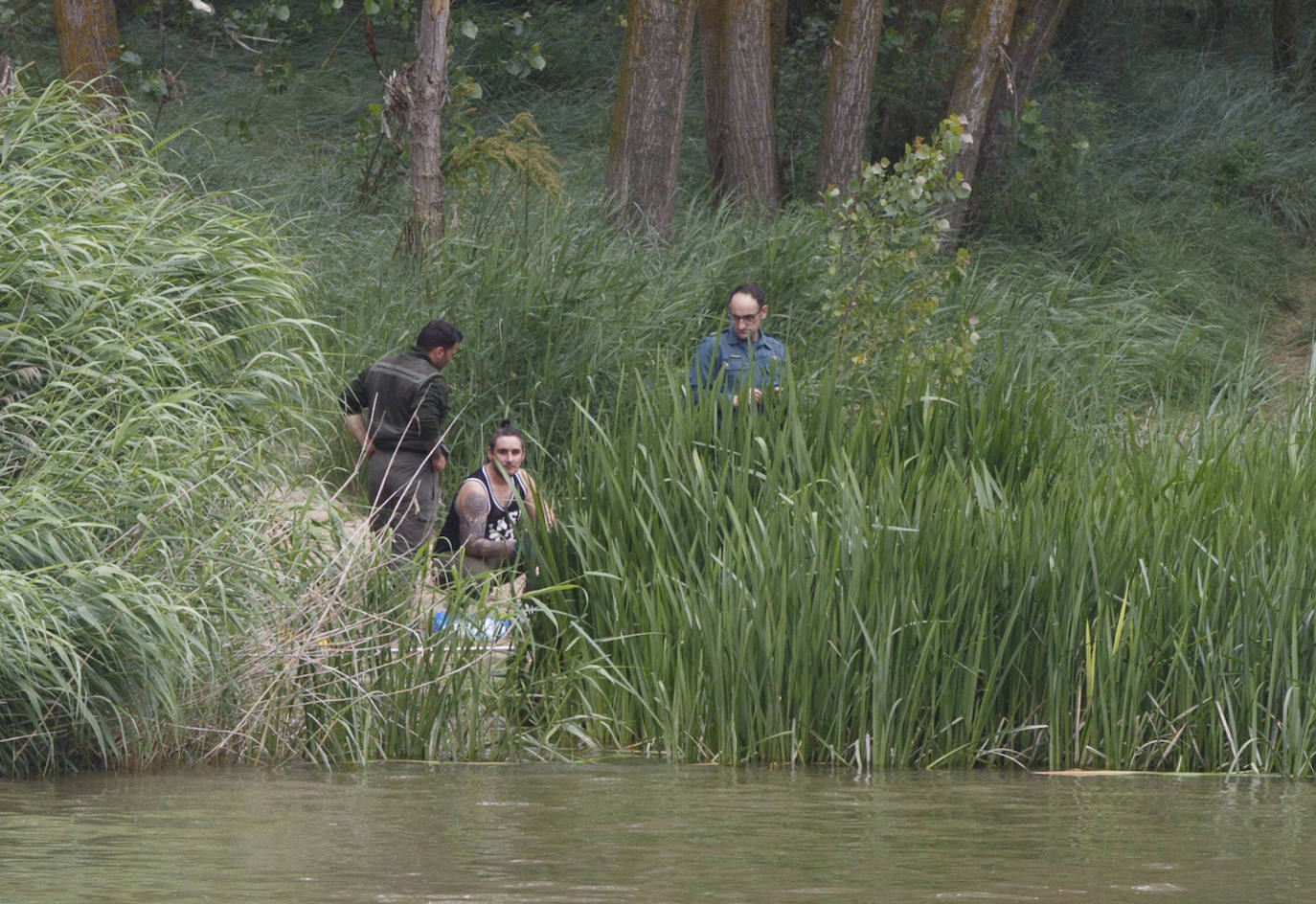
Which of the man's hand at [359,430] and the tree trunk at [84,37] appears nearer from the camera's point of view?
the man's hand at [359,430]

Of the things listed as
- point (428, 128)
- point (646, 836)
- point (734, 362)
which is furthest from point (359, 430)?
point (646, 836)

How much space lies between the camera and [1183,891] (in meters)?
4.45

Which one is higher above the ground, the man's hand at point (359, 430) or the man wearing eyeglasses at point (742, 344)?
the man wearing eyeglasses at point (742, 344)

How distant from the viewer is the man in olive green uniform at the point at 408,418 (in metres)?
8.82

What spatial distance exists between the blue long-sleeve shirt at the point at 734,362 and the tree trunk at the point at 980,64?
17.4 feet

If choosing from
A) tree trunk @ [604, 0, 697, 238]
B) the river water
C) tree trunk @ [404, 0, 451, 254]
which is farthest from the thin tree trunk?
the river water

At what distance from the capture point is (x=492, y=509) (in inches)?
319

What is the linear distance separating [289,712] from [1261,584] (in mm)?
3416

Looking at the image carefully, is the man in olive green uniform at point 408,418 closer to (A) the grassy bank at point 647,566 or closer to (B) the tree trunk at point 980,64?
(A) the grassy bank at point 647,566

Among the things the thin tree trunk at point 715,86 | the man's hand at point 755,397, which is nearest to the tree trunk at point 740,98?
the thin tree trunk at point 715,86

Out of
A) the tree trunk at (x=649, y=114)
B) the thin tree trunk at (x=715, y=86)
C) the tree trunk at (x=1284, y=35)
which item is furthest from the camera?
the tree trunk at (x=1284, y=35)

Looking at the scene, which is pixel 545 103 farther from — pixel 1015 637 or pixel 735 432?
pixel 1015 637

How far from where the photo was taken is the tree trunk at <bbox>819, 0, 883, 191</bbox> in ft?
45.7

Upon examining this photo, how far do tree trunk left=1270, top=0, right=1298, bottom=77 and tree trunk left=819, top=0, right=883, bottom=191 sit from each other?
8.97 meters
